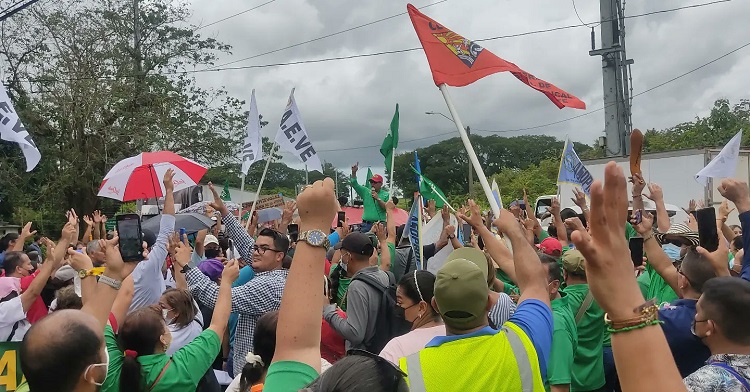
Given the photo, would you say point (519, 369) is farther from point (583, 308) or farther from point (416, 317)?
point (583, 308)

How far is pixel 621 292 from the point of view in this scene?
140 cm

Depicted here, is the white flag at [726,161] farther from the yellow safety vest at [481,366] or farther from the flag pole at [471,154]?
the yellow safety vest at [481,366]

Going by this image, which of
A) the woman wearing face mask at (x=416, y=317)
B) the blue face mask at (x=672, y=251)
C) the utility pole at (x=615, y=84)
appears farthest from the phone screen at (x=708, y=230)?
the utility pole at (x=615, y=84)

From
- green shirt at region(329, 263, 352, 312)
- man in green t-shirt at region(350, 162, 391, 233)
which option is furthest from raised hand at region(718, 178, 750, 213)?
man in green t-shirt at region(350, 162, 391, 233)

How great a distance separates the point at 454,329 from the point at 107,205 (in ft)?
86.3

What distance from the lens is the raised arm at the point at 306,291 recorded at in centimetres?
183

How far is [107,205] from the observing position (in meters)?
26.2

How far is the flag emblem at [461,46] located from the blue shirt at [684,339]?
286 centimetres

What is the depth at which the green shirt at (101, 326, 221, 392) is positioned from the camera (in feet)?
9.64

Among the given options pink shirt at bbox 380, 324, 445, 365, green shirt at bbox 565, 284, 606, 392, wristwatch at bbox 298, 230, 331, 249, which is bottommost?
green shirt at bbox 565, 284, 606, 392

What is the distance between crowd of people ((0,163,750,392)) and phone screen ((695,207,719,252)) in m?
0.16

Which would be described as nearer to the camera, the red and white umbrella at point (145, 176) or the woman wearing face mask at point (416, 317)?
the woman wearing face mask at point (416, 317)

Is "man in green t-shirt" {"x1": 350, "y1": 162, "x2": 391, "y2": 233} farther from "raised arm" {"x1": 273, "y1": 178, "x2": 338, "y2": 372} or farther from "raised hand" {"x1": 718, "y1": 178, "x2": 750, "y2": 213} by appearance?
"raised arm" {"x1": 273, "y1": 178, "x2": 338, "y2": 372}

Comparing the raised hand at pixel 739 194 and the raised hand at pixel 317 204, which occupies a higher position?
the raised hand at pixel 317 204
